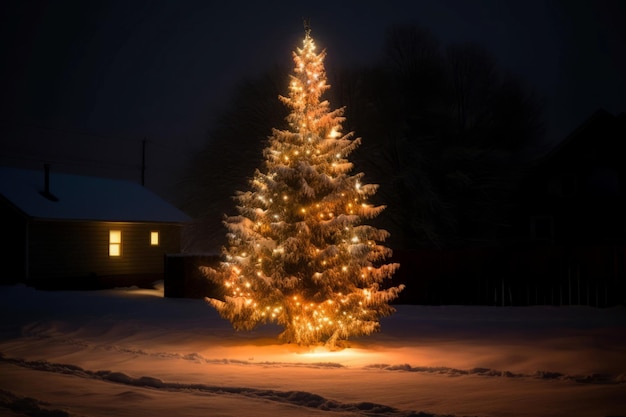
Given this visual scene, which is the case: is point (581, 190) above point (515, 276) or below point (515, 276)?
above

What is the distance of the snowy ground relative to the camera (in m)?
8.54

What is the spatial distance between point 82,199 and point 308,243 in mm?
25385

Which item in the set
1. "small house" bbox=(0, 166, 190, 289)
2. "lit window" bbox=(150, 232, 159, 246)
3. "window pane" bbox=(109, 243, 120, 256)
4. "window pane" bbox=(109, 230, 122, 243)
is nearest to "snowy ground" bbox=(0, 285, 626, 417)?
"small house" bbox=(0, 166, 190, 289)

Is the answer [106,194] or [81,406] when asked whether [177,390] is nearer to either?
[81,406]

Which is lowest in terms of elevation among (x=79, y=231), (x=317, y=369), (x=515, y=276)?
(x=317, y=369)

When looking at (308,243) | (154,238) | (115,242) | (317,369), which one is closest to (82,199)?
(115,242)

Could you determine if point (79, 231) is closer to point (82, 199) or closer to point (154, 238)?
point (82, 199)

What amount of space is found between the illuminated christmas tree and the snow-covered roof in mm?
20378

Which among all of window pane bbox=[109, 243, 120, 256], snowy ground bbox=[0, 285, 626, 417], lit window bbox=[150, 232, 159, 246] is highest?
lit window bbox=[150, 232, 159, 246]

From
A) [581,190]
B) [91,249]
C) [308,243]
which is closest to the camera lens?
[308,243]

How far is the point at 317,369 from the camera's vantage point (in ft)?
37.6

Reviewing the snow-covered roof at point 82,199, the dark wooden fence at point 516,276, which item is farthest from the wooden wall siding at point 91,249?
the dark wooden fence at point 516,276

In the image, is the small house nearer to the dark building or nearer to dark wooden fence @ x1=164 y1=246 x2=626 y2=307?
dark wooden fence @ x1=164 y1=246 x2=626 y2=307

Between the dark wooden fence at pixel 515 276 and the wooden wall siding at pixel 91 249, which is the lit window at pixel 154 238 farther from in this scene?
the dark wooden fence at pixel 515 276
